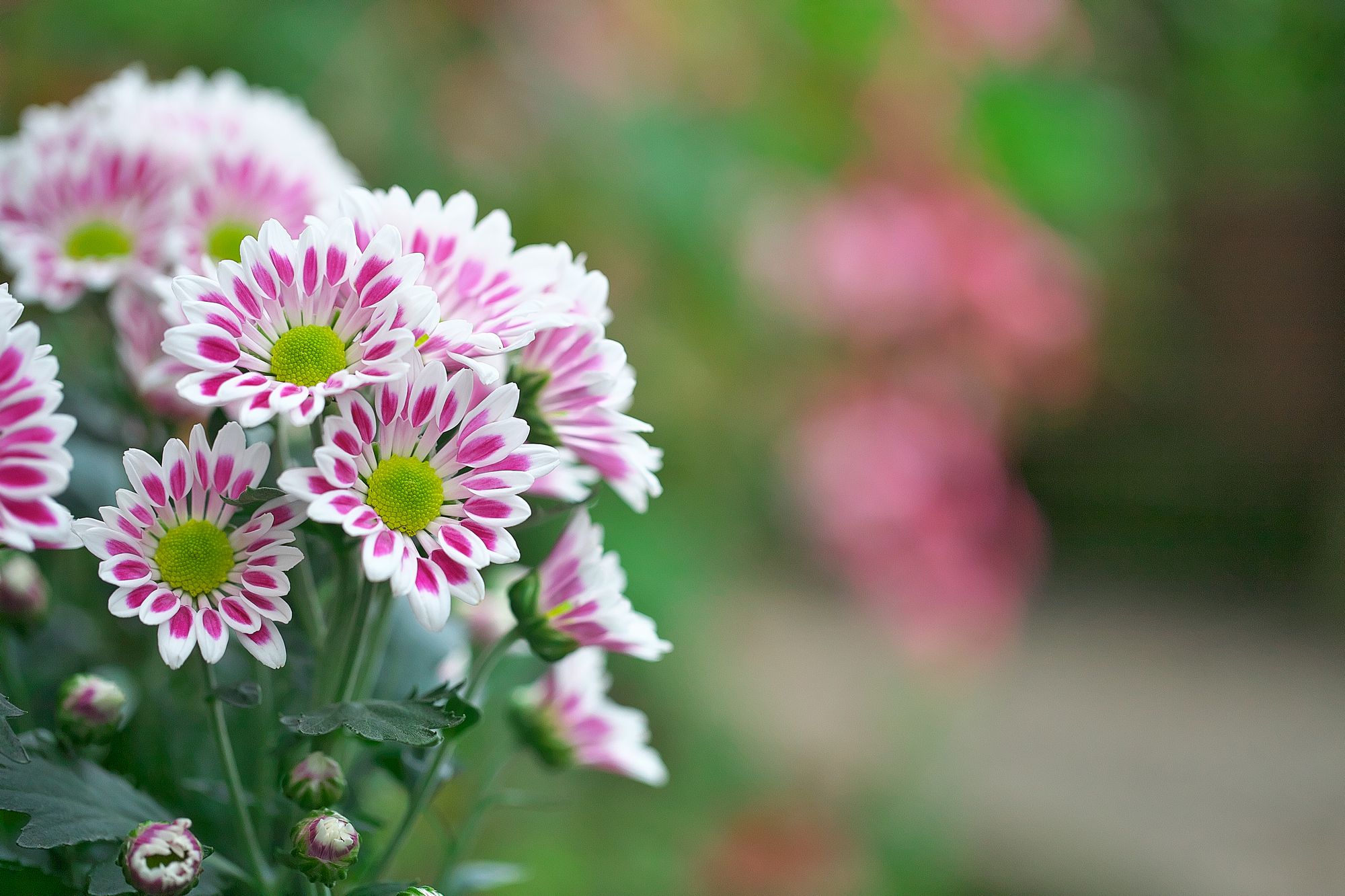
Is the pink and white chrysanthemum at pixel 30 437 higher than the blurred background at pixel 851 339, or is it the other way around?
the blurred background at pixel 851 339

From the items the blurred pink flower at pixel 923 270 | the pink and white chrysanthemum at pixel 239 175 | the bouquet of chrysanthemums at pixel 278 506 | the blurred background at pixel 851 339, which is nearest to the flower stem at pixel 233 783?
the bouquet of chrysanthemums at pixel 278 506

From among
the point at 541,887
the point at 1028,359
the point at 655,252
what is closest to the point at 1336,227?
the point at 1028,359

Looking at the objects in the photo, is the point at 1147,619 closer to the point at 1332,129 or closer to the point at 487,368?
the point at 1332,129

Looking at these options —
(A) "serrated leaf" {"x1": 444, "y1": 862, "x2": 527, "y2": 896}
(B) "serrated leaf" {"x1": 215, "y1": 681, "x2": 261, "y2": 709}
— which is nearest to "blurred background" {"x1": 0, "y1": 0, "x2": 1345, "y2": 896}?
(A) "serrated leaf" {"x1": 444, "y1": 862, "x2": 527, "y2": 896}

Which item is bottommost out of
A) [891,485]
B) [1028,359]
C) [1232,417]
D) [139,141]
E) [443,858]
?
[443,858]

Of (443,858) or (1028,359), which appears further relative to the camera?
(1028,359)

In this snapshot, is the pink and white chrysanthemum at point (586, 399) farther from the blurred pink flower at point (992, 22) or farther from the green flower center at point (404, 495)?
the blurred pink flower at point (992, 22)
